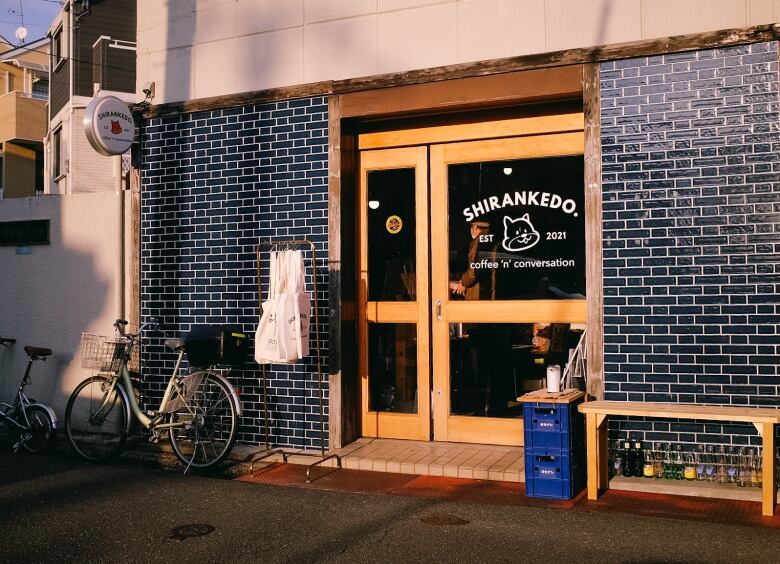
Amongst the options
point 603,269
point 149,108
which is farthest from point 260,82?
point 603,269

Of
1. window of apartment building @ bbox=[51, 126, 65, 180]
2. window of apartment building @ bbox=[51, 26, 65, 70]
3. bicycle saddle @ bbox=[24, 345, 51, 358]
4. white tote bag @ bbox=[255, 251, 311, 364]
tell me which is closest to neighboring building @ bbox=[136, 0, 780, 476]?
white tote bag @ bbox=[255, 251, 311, 364]

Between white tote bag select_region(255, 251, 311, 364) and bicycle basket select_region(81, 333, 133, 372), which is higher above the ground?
white tote bag select_region(255, 251, 311, 364)

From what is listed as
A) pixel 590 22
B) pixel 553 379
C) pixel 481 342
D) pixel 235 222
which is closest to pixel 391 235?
pixel 481 342

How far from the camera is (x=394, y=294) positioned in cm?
895

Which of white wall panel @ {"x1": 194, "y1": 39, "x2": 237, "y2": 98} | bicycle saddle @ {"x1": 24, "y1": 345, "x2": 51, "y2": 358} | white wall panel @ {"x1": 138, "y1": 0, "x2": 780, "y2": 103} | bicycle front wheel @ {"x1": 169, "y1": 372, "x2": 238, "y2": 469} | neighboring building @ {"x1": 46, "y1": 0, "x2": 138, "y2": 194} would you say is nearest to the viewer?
white wall panel @ {"x1": 138, "y1": 0, "x2": 780, "y2": 103}

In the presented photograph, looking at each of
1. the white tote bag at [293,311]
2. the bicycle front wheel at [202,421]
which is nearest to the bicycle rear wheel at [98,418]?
the bicycle front wheel at [202,421]

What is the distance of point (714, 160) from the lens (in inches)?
277

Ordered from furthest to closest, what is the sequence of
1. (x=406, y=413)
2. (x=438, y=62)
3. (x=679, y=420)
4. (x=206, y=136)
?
(x=206, y=136) < (x=406, y=413) < (x=438, y=62) < (x=679, y=420)

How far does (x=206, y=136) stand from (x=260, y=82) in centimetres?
89

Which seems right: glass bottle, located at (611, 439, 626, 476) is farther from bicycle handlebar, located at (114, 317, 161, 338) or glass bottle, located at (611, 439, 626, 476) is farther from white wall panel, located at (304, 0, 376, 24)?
bicycle handlebar, located at (114, 317, 161, 338)

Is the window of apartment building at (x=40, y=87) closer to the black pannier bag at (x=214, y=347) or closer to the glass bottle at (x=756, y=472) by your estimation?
the black pannier bag at (x=214, y=347)

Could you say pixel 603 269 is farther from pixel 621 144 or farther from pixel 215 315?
pixel 215 315

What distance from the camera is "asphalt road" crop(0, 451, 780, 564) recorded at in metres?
5.30

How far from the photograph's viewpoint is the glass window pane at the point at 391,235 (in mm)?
8898
